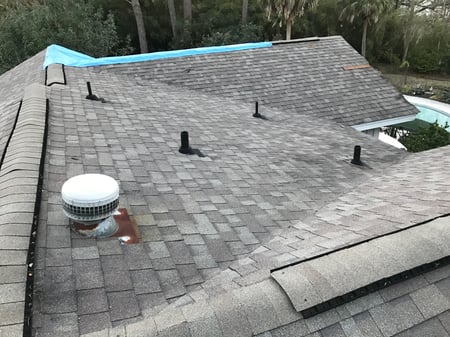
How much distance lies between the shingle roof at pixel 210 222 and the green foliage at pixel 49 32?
414 inches

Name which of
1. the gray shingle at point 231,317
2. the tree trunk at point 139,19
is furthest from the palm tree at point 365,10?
the gray shingle at point 231,317

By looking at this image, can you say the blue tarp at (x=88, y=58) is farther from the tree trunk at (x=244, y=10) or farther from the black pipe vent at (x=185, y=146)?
the tree trunk at (x=244, y=10)

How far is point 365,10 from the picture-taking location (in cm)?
2645

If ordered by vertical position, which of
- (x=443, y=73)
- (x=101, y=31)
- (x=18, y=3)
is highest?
(x=18, y=3)

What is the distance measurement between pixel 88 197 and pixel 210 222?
1572 millimetres

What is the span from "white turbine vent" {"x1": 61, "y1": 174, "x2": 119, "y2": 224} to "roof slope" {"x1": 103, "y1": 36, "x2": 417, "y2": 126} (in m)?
8.66

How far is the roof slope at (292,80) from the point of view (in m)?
11.6

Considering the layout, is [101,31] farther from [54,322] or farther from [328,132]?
[54,322]

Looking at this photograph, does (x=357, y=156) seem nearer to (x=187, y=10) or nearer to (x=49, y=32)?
(x=49, y=32)

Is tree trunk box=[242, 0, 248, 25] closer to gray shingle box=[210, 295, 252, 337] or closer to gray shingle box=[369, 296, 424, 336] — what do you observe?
gray shingle box=[369, 296, 424, 336]

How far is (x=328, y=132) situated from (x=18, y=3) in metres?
24.9

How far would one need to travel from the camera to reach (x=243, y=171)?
608 cm

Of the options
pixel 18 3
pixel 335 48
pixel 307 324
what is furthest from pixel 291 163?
pixel 18 3

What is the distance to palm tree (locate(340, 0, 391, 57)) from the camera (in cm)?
2639
